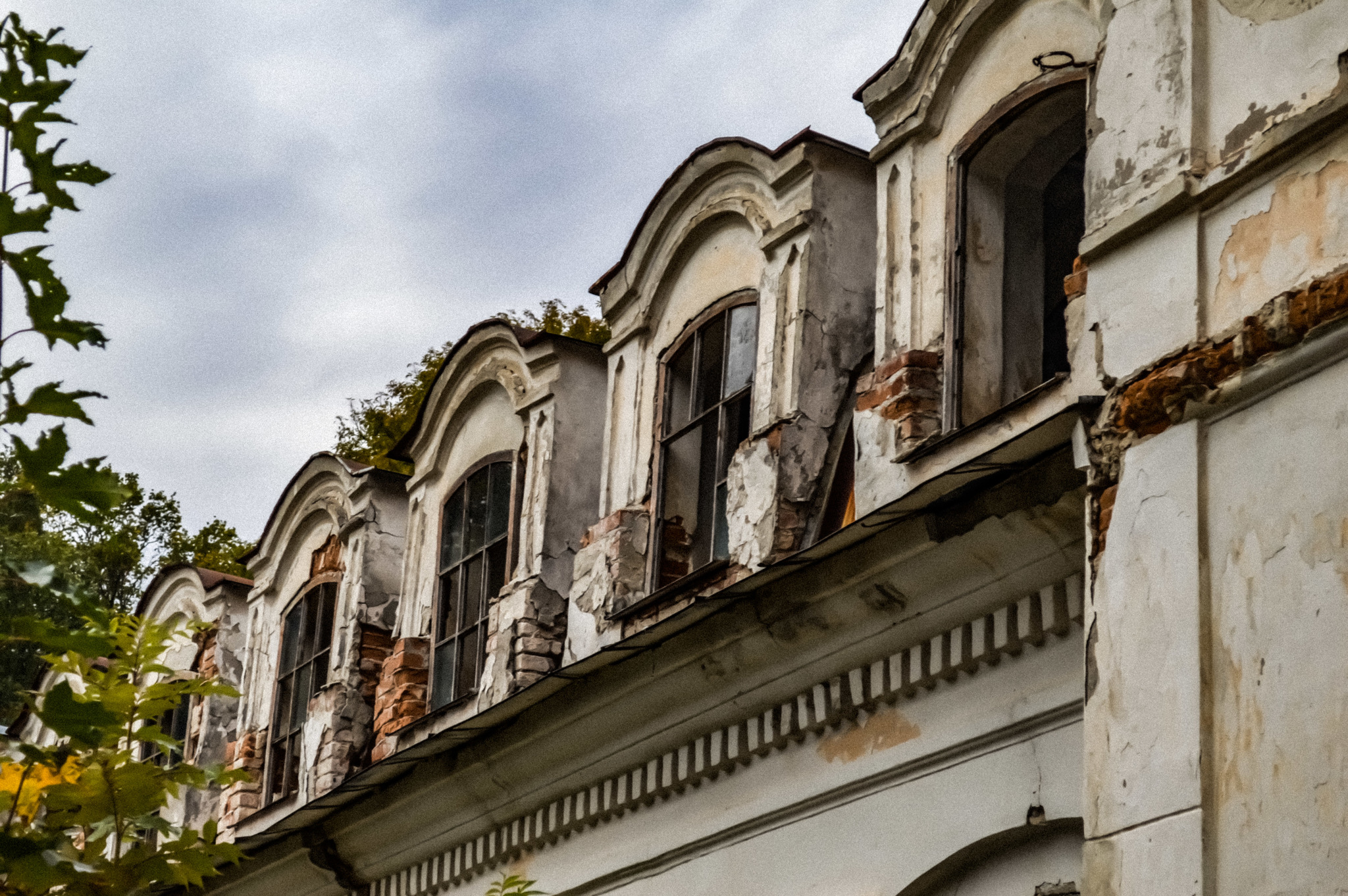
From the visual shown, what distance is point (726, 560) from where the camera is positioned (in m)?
8.60

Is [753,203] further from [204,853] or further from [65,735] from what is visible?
[65,735]

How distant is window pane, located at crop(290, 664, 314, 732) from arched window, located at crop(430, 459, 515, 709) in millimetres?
2019

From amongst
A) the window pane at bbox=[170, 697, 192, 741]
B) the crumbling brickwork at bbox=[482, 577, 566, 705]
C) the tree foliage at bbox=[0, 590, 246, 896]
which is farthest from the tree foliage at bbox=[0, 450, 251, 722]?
the tree foliage at bbox=[0, 590, 246, 896]

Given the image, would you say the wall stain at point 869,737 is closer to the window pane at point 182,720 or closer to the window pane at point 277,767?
the window pane at point 277,767

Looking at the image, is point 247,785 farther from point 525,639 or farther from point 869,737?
point 869,737

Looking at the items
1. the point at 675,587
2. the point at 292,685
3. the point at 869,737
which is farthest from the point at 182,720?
the point at 869,737

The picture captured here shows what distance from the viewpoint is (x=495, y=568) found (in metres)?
11.2

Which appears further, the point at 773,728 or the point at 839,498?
the point at 839,498

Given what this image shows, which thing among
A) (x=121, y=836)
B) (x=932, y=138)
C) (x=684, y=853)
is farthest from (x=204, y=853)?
(x=932, y=138)

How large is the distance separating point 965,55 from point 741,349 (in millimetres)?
2046

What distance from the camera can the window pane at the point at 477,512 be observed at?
1148 centimetres

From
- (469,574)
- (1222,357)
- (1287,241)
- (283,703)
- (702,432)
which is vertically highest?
(702,432)

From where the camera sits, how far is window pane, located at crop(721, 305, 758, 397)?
9.29 m

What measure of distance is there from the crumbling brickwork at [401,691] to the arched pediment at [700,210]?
265 cm
